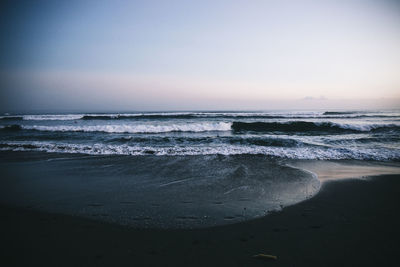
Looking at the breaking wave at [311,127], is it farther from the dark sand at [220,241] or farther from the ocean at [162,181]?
the dark sand at [220,241]

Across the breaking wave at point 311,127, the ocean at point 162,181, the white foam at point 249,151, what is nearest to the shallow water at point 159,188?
the ocean at point 162,181

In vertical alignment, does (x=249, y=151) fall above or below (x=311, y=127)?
below

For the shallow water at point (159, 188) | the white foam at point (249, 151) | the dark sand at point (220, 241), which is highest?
the white foam at point (249, 151)

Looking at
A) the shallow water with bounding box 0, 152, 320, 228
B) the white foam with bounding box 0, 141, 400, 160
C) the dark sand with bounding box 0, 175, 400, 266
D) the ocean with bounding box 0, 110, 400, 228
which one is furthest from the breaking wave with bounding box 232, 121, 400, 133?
the dark sand with bounding box 0, 175, 400, 266

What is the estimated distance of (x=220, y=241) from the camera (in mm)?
2449

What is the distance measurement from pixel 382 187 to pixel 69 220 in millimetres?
6801

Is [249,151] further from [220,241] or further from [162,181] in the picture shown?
[220,241]

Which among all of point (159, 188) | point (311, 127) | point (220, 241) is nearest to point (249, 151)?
point (159, 188)

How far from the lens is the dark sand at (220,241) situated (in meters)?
2.14

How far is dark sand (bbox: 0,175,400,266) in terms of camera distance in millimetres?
2145

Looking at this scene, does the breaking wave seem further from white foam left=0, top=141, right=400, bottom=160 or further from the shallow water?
the shallow water

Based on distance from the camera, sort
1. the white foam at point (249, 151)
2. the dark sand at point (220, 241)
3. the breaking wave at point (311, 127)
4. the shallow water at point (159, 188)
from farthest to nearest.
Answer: the breaking wave at point (311, 127) → the white foam at point (249, 151) → the shallow water at point (159, 188) → the dark sand at point (220, 241)

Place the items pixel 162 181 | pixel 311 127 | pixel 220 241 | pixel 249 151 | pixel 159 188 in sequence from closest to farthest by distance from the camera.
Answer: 1. pixel 220 241
2. pixel 159 188
3. pixel 162 181
4. pixel 249 151
5. pixel 311 127

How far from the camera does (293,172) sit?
5.49 meters
